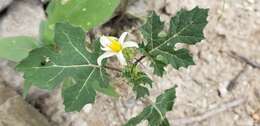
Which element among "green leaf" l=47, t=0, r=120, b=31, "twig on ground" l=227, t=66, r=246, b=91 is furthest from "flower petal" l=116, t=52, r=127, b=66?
"twig on ground" l=227, t=66, r=246, b=91

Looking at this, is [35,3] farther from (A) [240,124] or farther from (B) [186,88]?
(A) [240,124]

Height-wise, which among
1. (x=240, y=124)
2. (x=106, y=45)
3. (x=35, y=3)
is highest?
(x=106, y=45)

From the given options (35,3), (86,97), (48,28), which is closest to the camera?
(86,97)

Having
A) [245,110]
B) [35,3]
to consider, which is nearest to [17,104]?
[35,3]

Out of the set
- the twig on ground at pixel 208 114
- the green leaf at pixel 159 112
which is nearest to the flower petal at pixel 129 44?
the green leaf at pixel 159 112

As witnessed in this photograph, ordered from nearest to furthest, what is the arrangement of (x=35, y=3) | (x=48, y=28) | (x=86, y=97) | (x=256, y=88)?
(x=86, y=97), (x=48, y=28), (x=256, y=88), (x=35, y=3)

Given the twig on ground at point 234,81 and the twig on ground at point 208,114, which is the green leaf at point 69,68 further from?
the twig on ground at point 234,81

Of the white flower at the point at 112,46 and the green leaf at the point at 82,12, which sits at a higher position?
the white flower at the point at 112,46

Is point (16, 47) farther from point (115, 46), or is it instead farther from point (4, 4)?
point (115, 46)
